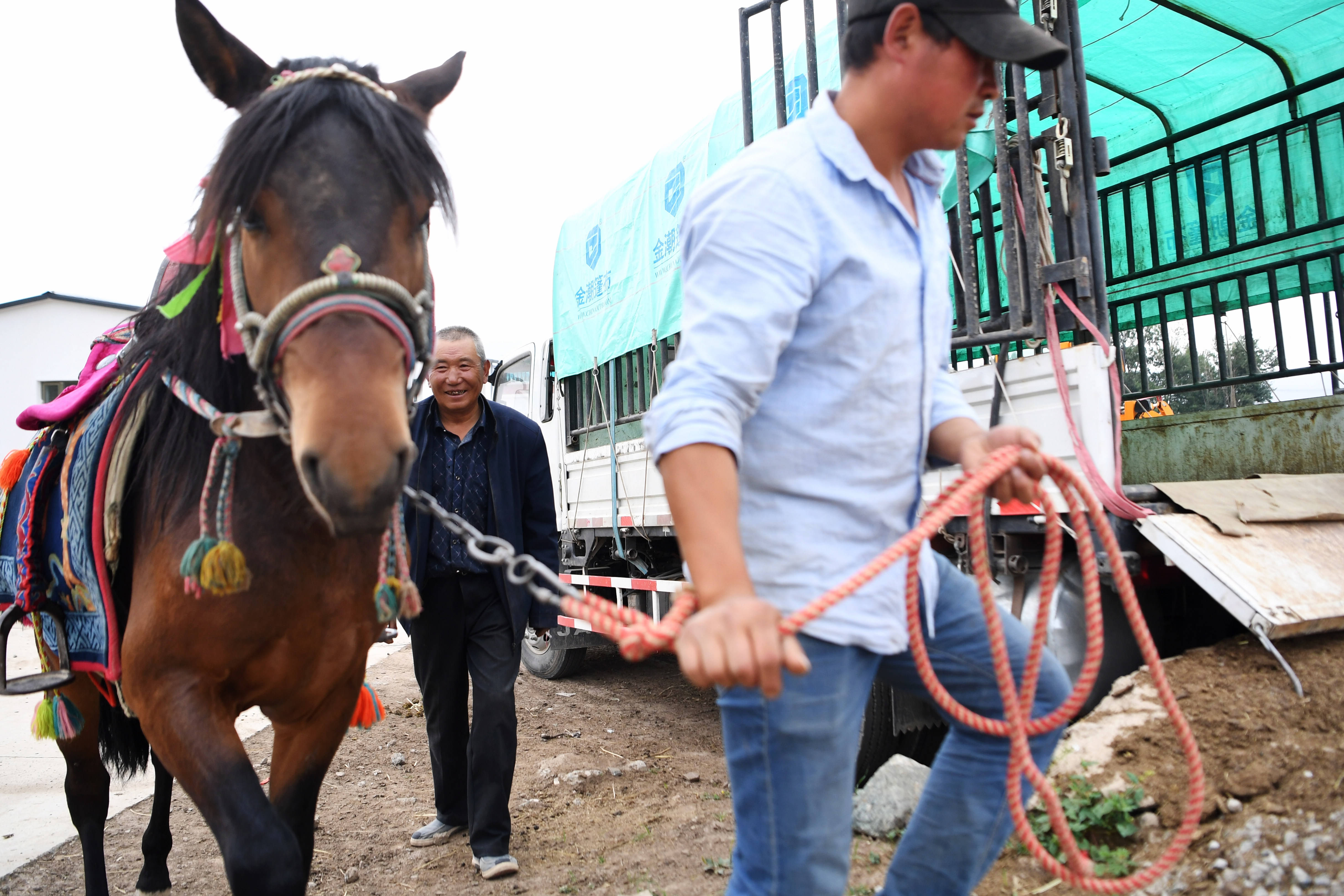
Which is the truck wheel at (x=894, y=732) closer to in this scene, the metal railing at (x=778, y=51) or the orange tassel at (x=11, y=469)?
the metal railing at (x=778, y=51)

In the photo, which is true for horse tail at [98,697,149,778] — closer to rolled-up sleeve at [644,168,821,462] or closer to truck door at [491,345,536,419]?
rolled-up sleeve at [644,168,821,462]

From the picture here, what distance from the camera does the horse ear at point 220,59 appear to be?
186 centimetres

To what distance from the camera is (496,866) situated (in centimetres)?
319

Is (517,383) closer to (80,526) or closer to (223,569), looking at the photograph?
(80,526)

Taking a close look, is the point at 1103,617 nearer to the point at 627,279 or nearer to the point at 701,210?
the point at 701,210

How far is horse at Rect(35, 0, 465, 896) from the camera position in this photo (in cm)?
151

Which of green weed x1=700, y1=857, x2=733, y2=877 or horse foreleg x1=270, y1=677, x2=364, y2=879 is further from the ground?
horse foreleg x1=270, y1=677, x2=364, y2=879

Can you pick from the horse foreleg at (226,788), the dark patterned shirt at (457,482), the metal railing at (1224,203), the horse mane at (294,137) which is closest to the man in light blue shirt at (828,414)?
the horse mane at (294,137)

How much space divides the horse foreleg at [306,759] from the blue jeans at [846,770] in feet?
4.62

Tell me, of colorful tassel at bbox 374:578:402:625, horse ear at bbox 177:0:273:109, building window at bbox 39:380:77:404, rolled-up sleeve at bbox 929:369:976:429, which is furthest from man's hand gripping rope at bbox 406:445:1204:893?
building window at bbox 39:380:77:404

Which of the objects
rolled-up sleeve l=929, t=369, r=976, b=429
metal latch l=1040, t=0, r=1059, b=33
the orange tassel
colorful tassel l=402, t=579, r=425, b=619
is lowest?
colorful tassel l=402, t=579, r=425, b=619

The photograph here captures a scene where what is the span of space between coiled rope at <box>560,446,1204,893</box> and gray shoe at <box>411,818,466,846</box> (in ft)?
8.97

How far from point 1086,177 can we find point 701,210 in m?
2.47

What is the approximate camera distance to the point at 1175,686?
2652 millimetres
